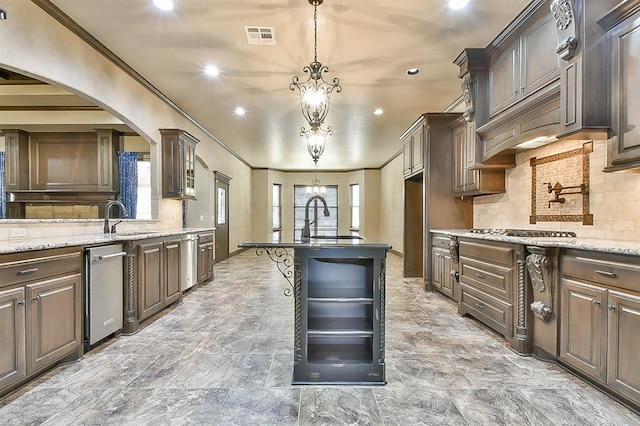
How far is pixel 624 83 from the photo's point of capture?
7.21 feet

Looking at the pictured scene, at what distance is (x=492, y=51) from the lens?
140 inches

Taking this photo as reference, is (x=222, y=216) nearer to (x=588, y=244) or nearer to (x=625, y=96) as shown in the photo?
(x=588, y=244)

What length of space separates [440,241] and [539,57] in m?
2.65

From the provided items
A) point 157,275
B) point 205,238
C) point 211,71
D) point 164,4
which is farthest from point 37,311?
point 205,238

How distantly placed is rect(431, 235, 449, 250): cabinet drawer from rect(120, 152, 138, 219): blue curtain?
212 inches

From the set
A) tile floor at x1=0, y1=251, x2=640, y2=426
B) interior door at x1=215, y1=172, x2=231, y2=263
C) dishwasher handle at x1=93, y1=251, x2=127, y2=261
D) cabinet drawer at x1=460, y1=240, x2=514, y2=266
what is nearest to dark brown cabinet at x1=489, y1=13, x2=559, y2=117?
cabinet drawer at x1=460, y1=240, x2=514, y2=266

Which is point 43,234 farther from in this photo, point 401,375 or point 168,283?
point 401,375

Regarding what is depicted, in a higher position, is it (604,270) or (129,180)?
(129,180)

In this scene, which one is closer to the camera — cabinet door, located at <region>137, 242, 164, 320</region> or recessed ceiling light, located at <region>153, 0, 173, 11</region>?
recessed ceiling light, located at <region>153, 0, 173, 11</region>

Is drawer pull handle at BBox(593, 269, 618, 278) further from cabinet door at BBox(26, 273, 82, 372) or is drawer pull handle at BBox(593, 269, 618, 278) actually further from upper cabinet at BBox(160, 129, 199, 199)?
upper cabinet at BBox(160, 129, 199, 199)

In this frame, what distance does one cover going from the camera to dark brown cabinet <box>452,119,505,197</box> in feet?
13.3

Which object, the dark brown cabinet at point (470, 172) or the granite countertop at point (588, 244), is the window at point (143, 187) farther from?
the granite countertop at point (588, 244)

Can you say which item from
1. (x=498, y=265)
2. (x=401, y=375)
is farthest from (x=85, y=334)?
(x=498, y=265)

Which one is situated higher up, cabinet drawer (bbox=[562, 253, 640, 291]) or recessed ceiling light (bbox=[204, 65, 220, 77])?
recessed ceiling light (bbox=[204, 65, 220, 77])
